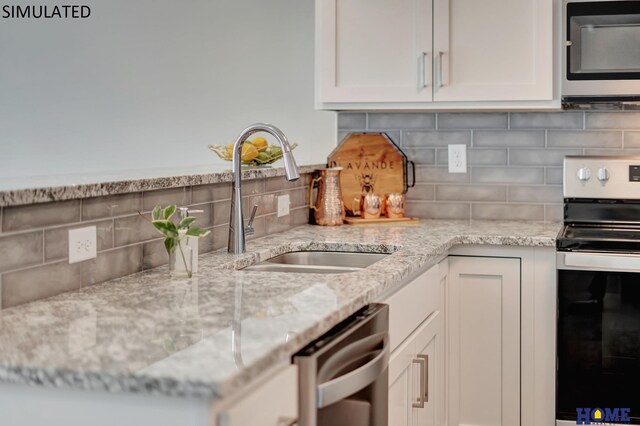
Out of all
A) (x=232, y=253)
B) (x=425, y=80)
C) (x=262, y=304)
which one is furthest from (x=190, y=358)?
(x=425, y=80)

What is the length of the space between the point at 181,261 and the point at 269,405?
784 mm

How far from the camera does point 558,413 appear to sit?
9.64 feet

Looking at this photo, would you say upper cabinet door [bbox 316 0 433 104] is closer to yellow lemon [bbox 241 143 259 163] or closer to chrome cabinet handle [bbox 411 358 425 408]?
yellow lemon [bbox 241 143 259 163]

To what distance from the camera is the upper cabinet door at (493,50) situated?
3094 mm

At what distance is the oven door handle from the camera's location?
2775 mm

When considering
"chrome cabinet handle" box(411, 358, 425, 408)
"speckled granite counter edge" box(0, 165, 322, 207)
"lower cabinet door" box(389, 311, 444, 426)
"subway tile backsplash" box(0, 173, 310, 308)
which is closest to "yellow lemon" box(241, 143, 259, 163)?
"speckled granite counter edge" box(0, 165, 322, 207)

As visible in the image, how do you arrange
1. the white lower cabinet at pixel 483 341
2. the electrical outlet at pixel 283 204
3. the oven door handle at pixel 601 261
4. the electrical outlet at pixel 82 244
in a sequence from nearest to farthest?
the electrical outlet at pixel 82 244
the oven door handle at pixel 601 261
the white lower cabinet at pixel 483 341
the electrical outlet at pixel 283 204

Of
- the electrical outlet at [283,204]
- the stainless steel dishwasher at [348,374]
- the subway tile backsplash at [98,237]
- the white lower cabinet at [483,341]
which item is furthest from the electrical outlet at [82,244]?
the white lower cabinet at [483,341]

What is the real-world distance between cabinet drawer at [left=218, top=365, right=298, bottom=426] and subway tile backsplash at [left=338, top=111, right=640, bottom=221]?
2214 mm

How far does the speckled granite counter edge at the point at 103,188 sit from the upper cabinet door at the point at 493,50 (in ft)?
3.11

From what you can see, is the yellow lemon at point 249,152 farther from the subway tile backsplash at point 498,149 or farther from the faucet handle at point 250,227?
the subway tile backsplash at point 498,149

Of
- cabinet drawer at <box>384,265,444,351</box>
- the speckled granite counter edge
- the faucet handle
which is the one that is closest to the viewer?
the speckled granite counter edge

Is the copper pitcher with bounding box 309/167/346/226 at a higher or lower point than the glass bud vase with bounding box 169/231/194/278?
higher

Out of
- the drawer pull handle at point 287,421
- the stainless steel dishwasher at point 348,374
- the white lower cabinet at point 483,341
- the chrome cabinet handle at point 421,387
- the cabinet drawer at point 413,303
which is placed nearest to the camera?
the drawer pull handle at point 287,421
